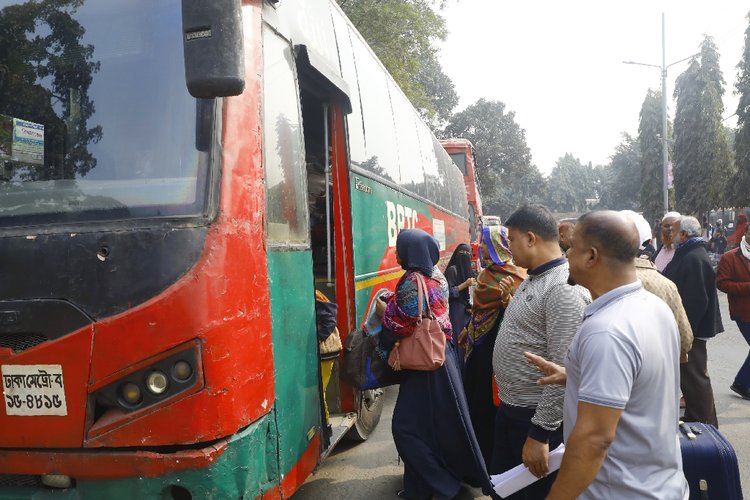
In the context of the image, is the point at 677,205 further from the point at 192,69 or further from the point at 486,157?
the point at 192,69

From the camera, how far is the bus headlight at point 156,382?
7.70 ft

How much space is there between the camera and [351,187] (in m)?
4.49

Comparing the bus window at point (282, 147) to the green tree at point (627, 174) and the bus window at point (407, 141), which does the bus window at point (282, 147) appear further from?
the green tree at point (627, 174)

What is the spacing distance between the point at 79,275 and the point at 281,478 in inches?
50.4

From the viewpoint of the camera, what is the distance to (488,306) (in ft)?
12.2

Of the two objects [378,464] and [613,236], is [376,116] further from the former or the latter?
[613,236]

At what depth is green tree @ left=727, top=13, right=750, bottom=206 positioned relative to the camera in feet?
101

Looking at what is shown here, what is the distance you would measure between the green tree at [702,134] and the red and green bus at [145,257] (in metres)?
39.2

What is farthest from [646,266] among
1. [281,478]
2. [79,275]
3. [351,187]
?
[79,275]

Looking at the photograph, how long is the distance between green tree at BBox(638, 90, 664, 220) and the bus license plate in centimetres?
4572

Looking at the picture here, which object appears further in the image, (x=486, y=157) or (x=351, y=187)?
(x=486, y=157)

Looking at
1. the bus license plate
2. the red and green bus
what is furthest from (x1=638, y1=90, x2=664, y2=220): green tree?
the bus license plate

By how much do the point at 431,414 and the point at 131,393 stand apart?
7.04 feet

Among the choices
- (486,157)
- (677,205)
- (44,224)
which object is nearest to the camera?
(44,224)
